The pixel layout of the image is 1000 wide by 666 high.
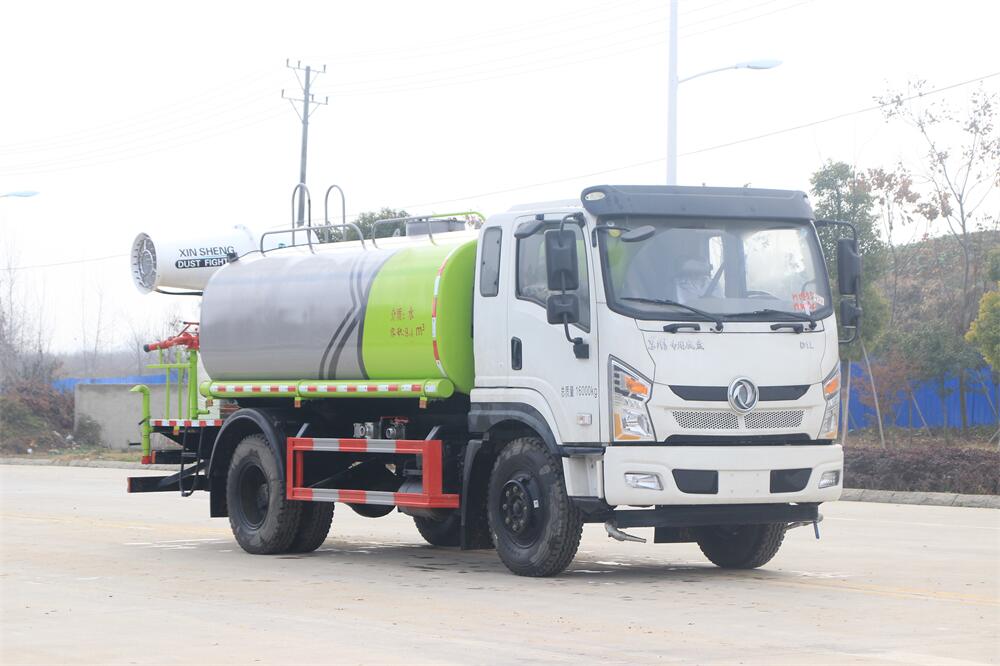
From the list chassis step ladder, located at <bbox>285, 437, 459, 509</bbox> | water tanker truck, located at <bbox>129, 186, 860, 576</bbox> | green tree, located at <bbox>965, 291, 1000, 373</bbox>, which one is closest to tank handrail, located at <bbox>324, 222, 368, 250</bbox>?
water tanker truck, located at <bbox>129, 186, 860, 576</bbox>

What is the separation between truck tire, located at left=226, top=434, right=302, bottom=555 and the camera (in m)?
15.1

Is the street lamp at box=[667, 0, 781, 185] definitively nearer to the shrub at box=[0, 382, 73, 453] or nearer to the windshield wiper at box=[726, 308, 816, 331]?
the windshield wiper at box=[726, 308, 816, 331]

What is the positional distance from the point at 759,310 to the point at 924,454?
12.5 metres

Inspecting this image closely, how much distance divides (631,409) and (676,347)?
1.91 ft

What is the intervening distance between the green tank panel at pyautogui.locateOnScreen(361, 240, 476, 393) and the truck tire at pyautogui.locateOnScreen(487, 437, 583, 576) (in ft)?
3.40

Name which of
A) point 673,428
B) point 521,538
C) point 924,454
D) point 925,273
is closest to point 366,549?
point 521,538

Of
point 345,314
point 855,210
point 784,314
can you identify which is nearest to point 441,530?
point 345,314

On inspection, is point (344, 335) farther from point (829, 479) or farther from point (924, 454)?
point (924, 454)

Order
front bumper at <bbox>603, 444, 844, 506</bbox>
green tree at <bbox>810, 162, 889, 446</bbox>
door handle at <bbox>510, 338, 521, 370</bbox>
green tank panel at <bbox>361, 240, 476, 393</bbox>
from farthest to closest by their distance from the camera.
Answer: green tree at <bbox>810, 162, 889, 446</bbox> → green tank panel at <bbox>361, 240, 476, 393</bbox> → door handle at <bbox>510, 338, 521, 370</bbox> → front bumper at <bbox>603, 444, 844, 506</bbox>

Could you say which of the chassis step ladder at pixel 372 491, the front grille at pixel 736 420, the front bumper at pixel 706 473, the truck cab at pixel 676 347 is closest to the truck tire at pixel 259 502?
the chassis step ladder at pixel 372 491

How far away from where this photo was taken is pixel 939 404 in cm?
3725

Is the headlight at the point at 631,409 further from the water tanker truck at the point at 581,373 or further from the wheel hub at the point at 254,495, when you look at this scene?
the wheel hub at the point at 254,495

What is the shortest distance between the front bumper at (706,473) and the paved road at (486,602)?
2.25 ft

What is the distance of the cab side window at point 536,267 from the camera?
40.6 ft
